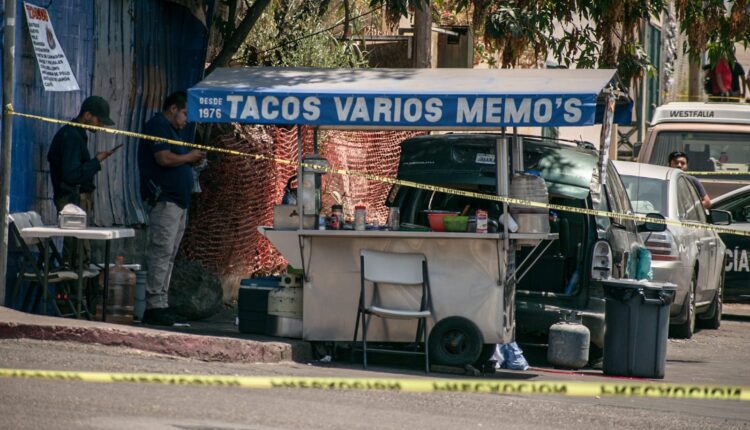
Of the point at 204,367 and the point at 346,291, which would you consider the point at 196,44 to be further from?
the point at 204,367

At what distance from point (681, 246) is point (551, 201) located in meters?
2.99

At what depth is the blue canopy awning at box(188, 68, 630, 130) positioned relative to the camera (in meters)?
9.94

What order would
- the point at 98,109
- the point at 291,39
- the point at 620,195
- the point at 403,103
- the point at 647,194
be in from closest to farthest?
the point at 403,103 → the point at 98,109 → the point at 620,195 → the point at 647,194 → the point at 291,39

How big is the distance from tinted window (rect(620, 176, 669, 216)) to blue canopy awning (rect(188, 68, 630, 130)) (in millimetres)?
3936

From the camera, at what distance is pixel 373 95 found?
33.2ft

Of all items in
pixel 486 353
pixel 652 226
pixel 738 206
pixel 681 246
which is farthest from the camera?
pixel 738 206

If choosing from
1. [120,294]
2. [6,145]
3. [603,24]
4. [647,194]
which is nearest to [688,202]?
[647,194]

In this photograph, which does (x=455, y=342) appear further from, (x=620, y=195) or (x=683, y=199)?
(x=683, y=199)

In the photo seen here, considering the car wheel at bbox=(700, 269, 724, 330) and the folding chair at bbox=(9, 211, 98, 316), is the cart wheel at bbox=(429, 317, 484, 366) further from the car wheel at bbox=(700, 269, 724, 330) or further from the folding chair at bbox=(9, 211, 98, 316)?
the car wheel at bbox=(700, 269, 724, 330)

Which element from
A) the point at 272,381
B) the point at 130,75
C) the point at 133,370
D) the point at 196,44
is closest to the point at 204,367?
the point at 133,370

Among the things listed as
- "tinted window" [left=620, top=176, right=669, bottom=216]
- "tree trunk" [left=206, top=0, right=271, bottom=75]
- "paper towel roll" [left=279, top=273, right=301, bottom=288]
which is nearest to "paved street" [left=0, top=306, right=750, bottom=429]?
"paper towel roll" [left=279, top=273, right=301, bottom=288]

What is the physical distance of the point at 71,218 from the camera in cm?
1047

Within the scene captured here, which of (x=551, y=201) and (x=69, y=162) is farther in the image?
(x=551, y=201)

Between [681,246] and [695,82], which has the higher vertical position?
[695,82]
